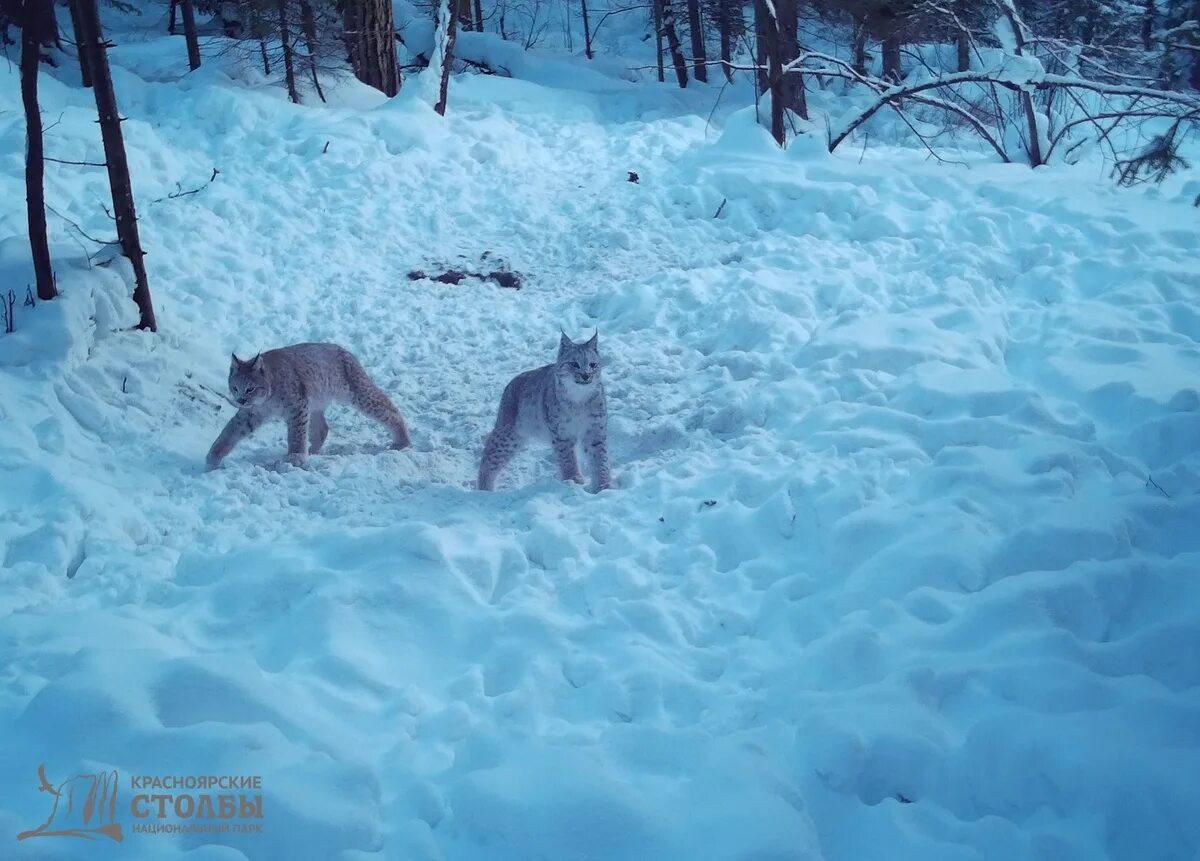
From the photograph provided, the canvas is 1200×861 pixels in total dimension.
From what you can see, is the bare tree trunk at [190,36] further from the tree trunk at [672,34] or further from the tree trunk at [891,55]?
the tree trunk at [891,55]

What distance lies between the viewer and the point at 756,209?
12.5 m

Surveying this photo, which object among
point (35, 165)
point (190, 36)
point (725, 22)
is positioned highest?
point (725, 22)

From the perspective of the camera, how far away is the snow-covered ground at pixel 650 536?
161 inches

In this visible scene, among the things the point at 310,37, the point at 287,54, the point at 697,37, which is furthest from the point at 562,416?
the point at 697,37

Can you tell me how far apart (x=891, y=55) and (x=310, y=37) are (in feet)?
50.3

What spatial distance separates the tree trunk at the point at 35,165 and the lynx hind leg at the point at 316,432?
272cm

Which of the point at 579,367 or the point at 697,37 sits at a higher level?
the point at 697,37

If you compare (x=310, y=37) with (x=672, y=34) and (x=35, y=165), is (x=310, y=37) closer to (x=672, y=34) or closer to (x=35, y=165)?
(x=35, y=165)

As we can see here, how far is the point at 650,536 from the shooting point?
638cm

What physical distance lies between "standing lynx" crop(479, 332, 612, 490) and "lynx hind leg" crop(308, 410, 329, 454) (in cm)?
184

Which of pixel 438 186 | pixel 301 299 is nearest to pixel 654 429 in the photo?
pixel 301 299

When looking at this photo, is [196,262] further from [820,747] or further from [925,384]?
[820,747]

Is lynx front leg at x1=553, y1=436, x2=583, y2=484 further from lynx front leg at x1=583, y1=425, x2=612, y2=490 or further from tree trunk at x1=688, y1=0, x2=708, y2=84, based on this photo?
tree trunk at x1=688, y1=0, x2=708, y2=84

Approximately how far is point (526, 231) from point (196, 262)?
13.7 ft
